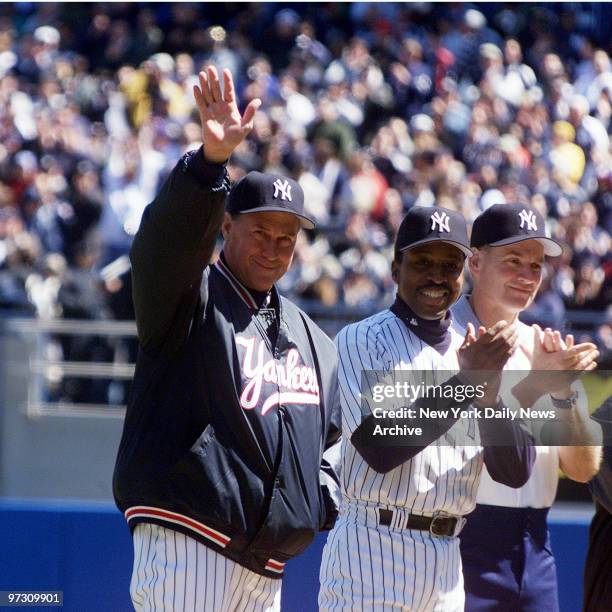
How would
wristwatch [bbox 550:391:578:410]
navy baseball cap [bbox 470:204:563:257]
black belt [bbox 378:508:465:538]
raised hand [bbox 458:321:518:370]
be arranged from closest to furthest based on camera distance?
raised hand [bbox 458:321:518:370]
black belt [bbox 378:508:465:538]
wristwatch [bbox 550:391:578:410]
navy baseball cap [bbox 470:204:563:257]

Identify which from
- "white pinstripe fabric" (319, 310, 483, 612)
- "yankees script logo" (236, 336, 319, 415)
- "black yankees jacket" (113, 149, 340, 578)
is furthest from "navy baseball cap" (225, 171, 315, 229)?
"white pinstripe fabric" (319, 310, 483, 612)

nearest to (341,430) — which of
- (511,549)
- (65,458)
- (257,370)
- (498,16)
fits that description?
(257,370)

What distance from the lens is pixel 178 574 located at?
2826 mm

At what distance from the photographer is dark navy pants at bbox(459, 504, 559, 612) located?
12.0ft

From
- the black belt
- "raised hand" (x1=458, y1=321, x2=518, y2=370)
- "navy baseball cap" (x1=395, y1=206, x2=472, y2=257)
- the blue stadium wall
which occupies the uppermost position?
"navy baseball cap" (x1=395, y1=206, x2=472, y2=257)

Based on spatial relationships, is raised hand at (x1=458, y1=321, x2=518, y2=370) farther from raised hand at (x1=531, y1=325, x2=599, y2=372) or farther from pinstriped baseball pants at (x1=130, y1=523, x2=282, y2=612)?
pinstriped baseball pants at (x1=130, y1=523, x2=282, y2=612)

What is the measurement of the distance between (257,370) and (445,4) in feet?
36.6

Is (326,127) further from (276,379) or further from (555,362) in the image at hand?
(276,379)

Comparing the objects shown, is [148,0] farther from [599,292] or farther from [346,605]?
[346,605]

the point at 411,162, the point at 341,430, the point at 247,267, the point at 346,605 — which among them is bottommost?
the point at 346,605

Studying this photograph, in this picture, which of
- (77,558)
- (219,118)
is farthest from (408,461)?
(77,558)

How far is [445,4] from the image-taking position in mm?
13359

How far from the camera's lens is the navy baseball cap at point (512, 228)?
3.79 meters

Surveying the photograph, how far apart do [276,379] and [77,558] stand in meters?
2.10
